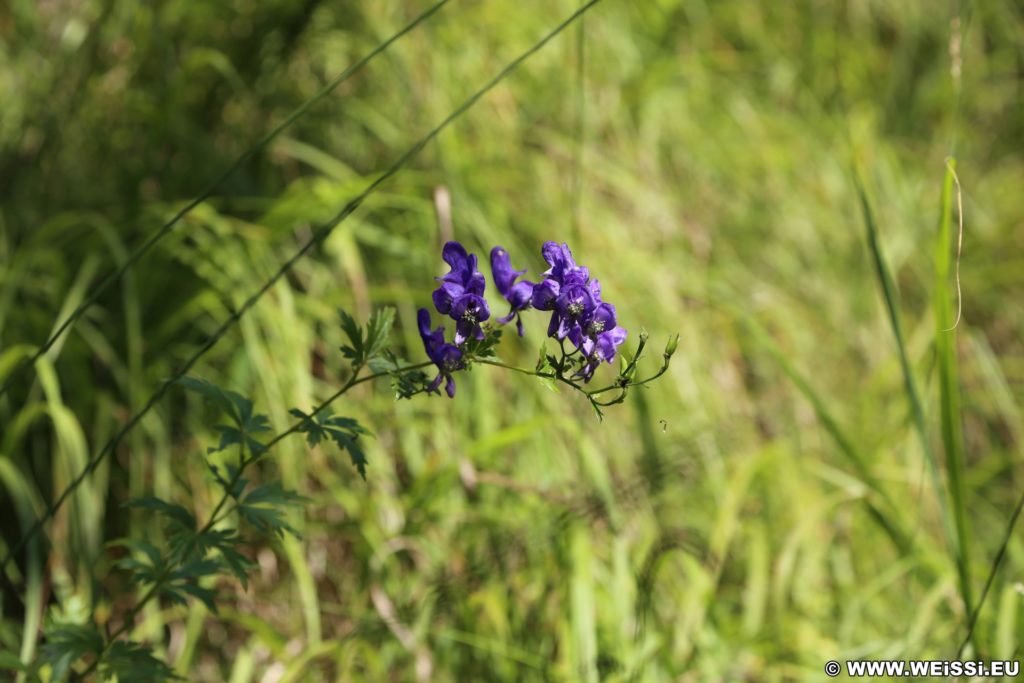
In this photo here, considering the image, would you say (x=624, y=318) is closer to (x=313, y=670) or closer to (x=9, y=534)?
(x=313, y=670)

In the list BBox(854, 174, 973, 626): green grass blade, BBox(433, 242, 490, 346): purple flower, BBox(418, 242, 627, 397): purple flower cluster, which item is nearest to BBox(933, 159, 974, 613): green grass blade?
BBox(854, 174, 973, 626): green grass blade

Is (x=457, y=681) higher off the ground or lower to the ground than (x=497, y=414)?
lower

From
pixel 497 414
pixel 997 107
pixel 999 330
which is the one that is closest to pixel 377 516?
pixel 497 414

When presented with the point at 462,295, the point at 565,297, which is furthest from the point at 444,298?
the point at 565,297

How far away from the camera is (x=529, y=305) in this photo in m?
1.26

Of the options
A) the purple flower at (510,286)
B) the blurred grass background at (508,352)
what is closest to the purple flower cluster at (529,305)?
the purple flower at (510,286)

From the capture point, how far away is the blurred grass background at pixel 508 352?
7.43 ft

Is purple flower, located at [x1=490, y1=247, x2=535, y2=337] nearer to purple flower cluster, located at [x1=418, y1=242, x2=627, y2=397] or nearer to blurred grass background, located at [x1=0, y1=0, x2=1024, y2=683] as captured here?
purple flower cluster, located at [x1=418, y1=242, x2=627, y2=397]

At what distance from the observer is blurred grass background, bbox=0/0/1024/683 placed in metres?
2.26

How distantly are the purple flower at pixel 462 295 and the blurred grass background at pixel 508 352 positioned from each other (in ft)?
2.54

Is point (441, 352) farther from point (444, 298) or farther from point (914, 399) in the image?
point (914, 399)

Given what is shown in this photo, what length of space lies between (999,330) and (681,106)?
56.1 inches

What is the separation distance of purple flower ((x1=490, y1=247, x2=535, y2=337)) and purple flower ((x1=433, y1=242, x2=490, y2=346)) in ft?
0.08

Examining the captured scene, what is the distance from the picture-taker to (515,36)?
340 cm
